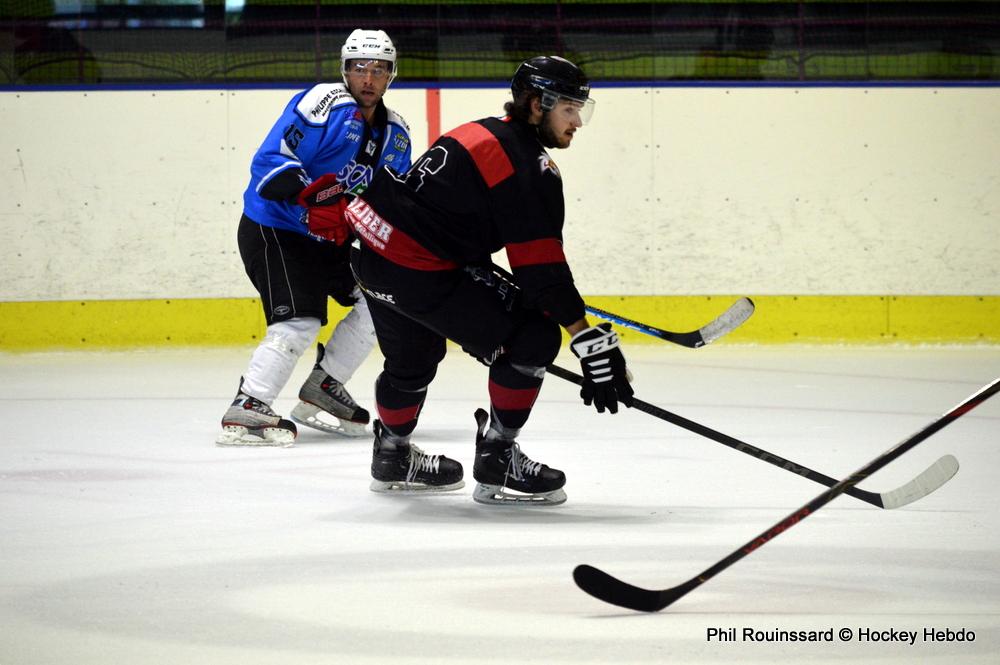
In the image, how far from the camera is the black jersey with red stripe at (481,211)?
107 inches

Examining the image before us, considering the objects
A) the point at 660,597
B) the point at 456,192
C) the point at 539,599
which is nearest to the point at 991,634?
the point at 660,597

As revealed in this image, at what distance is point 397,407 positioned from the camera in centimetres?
311

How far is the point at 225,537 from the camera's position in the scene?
2.64m

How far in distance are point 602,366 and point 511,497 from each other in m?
0.47

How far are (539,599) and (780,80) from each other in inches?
178

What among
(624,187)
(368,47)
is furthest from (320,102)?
(624,187)

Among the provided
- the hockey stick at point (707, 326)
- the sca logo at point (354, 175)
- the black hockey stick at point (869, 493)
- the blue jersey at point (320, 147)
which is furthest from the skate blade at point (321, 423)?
the black hockey stick at point (869, 493)

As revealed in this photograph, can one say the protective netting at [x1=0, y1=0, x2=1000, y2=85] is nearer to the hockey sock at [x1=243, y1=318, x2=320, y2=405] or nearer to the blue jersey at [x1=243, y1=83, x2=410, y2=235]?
the blue jersey at [x1=243, y1=83, x2=410, y2=235]

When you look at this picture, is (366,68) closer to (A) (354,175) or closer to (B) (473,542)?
(A) (354,175)

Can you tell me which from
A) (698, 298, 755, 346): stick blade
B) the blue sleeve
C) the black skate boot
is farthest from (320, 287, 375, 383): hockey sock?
(698, 298, 755, 346): stick blade

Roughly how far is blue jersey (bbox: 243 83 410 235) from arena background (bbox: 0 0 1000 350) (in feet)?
7.24

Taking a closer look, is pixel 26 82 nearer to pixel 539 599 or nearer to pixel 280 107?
pixel 280 107

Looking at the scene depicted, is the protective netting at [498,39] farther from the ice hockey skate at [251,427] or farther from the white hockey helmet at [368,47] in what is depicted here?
the ice hockey skate at [251,427]

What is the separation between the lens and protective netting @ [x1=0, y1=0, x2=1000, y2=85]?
6234 mm
